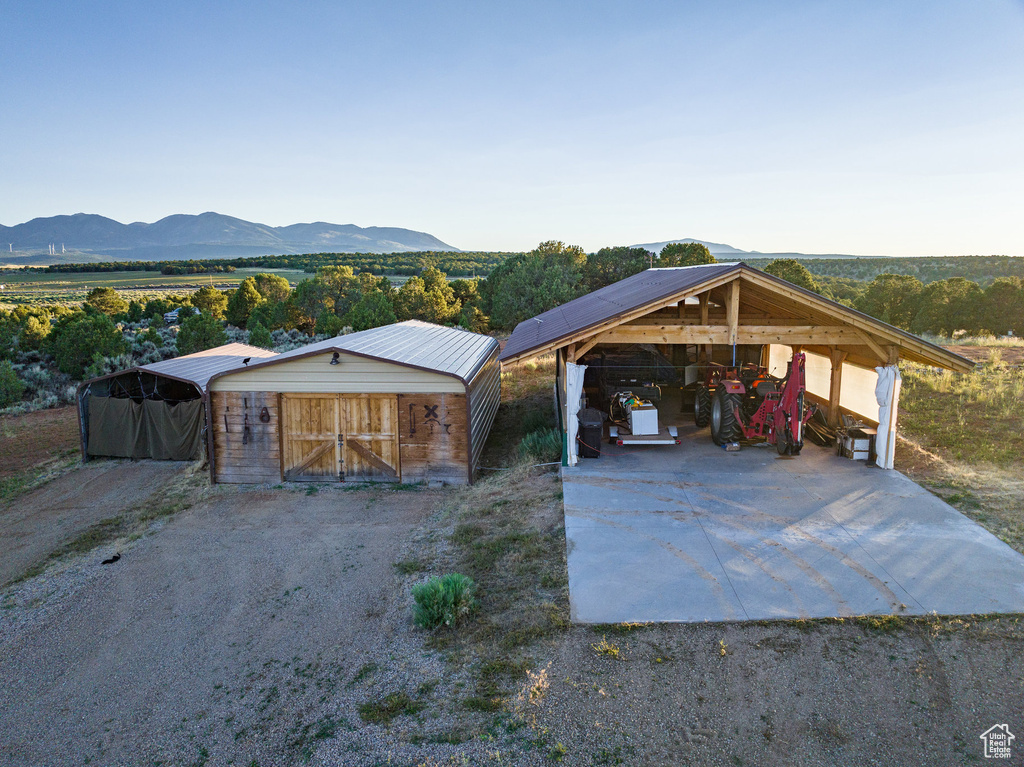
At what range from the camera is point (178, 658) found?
21.2ft

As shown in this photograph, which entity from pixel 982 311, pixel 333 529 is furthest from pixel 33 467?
A: pixel 982 311

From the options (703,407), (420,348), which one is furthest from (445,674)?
(703,407)

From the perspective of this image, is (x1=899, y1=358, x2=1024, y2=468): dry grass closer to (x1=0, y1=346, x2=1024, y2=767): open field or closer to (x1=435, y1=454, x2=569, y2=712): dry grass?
(x1=0, y1=346, x2=1024, y2=767): open field

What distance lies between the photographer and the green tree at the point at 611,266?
4388 cm

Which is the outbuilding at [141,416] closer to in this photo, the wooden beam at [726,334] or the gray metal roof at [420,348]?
the gray metal roof at [420,348]

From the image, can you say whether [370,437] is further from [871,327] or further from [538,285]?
[538,285]

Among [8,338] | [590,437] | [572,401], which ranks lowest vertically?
[590,437]

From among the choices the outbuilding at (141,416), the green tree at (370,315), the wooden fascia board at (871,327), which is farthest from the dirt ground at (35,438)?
the wooden fascia board at (871,327)

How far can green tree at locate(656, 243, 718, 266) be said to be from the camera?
38.7 metres

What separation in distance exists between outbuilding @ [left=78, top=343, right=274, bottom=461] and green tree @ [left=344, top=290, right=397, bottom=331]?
18.3 meters

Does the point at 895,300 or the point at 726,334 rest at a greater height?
the point at 895,300

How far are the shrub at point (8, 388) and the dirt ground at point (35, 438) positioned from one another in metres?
1.89

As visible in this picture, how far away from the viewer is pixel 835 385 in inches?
537

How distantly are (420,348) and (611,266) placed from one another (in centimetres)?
3228
